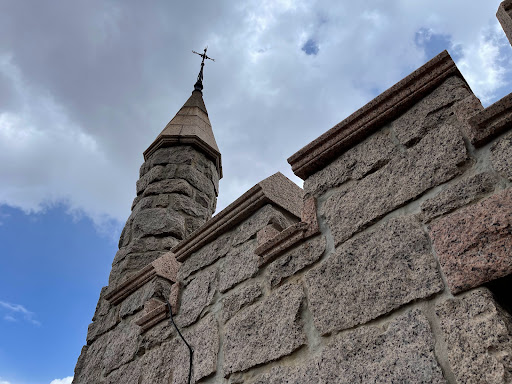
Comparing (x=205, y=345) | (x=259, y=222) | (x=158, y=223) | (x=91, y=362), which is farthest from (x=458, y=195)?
(x=158, y=223)

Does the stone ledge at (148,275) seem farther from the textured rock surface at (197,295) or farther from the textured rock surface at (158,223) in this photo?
the textured rock surface at (158,223)

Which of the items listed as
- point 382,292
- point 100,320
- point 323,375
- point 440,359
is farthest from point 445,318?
point 100,320

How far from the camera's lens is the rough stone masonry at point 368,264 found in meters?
1.27

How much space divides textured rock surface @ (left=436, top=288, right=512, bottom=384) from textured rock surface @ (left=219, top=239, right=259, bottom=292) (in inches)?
38.5

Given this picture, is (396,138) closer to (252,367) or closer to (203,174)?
(252,367)

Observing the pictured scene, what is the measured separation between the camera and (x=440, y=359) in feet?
4.04

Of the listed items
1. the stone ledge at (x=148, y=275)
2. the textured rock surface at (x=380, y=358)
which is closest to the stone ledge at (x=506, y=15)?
the textured rock surface at (x=380, y=358)

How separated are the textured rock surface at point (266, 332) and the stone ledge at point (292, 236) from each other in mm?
183

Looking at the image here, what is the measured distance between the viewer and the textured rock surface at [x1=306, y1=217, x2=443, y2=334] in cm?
140

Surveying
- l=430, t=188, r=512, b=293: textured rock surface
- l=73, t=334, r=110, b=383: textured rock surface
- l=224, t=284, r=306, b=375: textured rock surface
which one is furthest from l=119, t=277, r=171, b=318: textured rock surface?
l=430, t=188, r=512, b=293: textured rock surface

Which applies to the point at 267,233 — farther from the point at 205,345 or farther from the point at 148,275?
the point at 148,275

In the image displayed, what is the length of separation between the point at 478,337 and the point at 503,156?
58cm

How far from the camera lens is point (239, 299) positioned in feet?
6.75

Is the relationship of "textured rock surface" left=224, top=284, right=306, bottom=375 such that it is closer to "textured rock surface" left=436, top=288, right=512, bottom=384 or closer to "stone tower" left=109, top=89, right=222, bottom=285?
"textured rock surface" left=436, top=288, right=512, bottom=384
